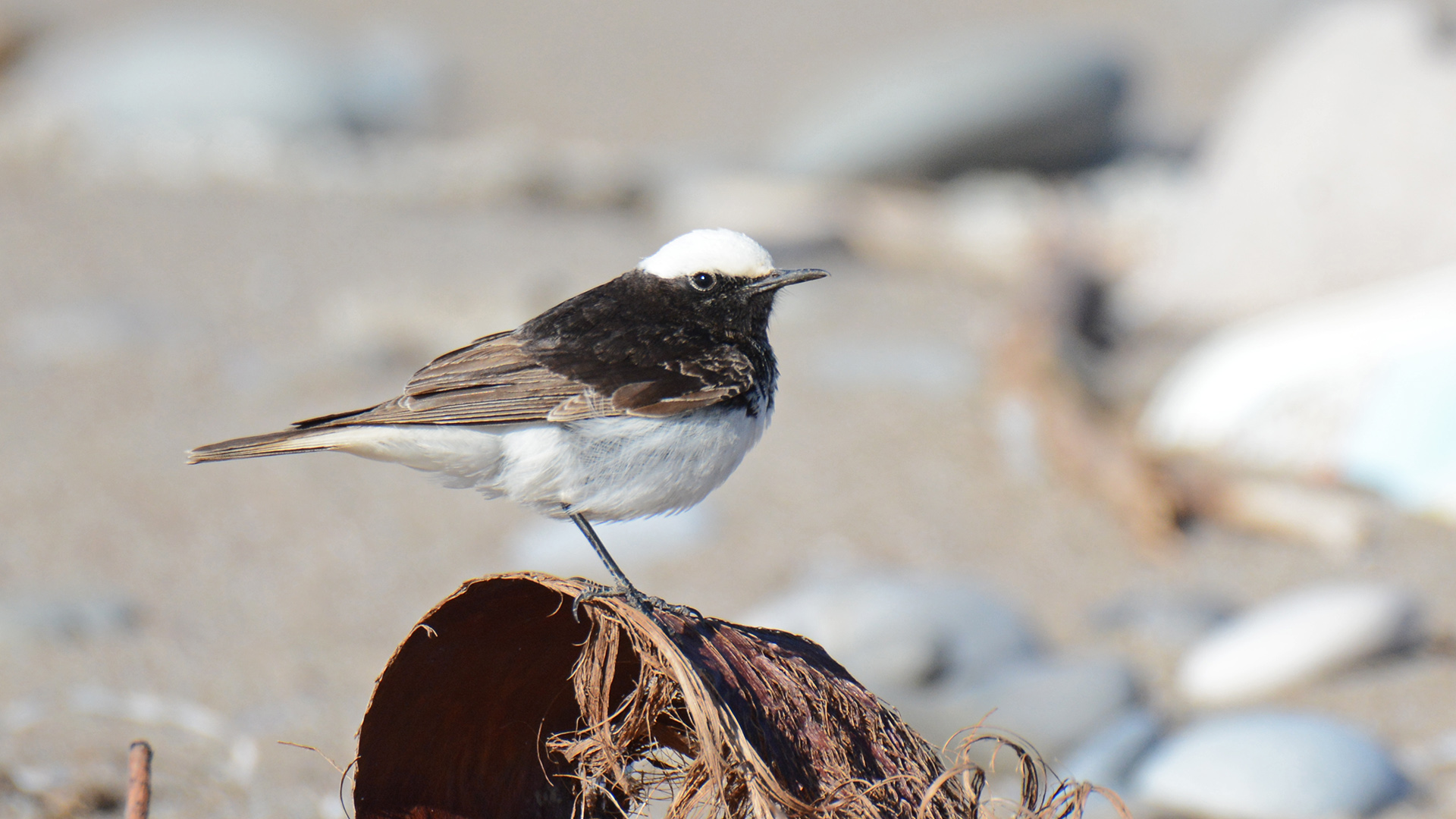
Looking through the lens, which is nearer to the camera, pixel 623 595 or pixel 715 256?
pixel 623 595

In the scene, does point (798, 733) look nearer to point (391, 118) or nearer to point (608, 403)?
point (608, 403)

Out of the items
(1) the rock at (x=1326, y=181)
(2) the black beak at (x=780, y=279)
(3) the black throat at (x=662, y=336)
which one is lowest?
(3) the black throat at (x=662, y=336)

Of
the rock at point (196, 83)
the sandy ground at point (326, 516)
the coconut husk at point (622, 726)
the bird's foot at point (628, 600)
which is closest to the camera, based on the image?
the coconut husk at point (622, 726)

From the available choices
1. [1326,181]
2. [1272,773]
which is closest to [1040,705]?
[1272,773]

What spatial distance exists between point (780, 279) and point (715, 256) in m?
0.18

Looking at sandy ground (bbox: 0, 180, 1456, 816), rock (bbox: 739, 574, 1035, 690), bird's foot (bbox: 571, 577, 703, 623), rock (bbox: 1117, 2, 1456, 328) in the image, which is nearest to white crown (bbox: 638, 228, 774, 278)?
bird's foot (bbox: 571, 577, 703, 623)

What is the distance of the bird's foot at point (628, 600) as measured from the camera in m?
2.46

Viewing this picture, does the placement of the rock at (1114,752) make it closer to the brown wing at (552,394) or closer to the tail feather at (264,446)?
the brown wing at (552,394)

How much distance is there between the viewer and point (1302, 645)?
4723 millimetres

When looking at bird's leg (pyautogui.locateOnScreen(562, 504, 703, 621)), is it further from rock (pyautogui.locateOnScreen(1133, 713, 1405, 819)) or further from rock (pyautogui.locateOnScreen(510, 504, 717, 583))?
rock (pyautogui.locateOnScreen(510, 504, 717, 583))

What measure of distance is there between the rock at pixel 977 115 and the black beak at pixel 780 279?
8.68 meters

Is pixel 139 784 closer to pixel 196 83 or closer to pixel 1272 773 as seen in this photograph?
pixel 1272 773

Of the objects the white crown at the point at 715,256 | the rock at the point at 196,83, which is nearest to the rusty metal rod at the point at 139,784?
the white crown at the point at 715,256

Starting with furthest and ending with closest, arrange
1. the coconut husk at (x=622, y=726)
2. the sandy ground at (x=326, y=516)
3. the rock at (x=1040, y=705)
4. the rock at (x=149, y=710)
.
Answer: the sandy ground at (x=326, y=516) < the rock at (x=1040, y=705) < the rock at (x=149, y=710) < the coconut husk at (x=622, y=726)
